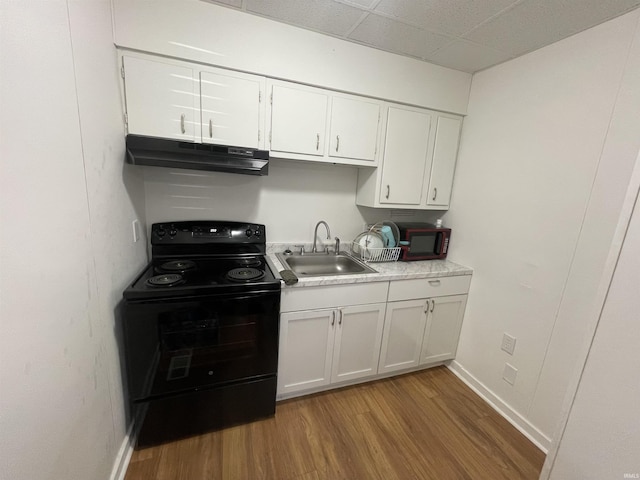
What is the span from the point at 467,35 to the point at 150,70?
1921 mm

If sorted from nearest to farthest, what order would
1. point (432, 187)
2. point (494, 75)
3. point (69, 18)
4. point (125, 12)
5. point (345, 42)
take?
point (69, 18) < point (125, 12) < point (345, 42) < point (494, 75) < point (432, 187)

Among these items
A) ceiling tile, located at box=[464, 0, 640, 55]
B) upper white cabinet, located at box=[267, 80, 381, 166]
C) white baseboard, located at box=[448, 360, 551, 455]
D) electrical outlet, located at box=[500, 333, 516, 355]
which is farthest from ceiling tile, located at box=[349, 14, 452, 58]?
white baseboard, located at box=[448, 360, 551, 455]

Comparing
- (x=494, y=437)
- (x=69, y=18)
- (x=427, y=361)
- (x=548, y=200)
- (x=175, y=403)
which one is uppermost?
(x=69, y=18)

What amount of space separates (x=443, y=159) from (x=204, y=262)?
2112 mm

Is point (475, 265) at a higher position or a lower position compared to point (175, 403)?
higher

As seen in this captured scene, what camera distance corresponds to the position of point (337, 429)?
5.38 feet

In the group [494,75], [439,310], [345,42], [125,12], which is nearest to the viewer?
[125,12]

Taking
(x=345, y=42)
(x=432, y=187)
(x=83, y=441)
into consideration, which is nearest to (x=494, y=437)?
(x=432, y=187)

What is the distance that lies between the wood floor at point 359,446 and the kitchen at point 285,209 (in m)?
0.24

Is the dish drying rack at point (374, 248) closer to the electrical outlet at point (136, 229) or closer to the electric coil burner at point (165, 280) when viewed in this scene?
the electric coil burner at point (165, 280)

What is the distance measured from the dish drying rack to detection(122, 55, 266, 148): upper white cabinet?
1.12 meters

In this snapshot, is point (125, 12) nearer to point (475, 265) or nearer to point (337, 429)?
point (337, 429)

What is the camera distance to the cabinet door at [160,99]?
4.66ft

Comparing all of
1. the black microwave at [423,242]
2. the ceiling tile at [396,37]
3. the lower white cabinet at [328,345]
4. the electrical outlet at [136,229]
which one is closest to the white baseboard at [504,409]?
the lower white cabinet at [328,345]
